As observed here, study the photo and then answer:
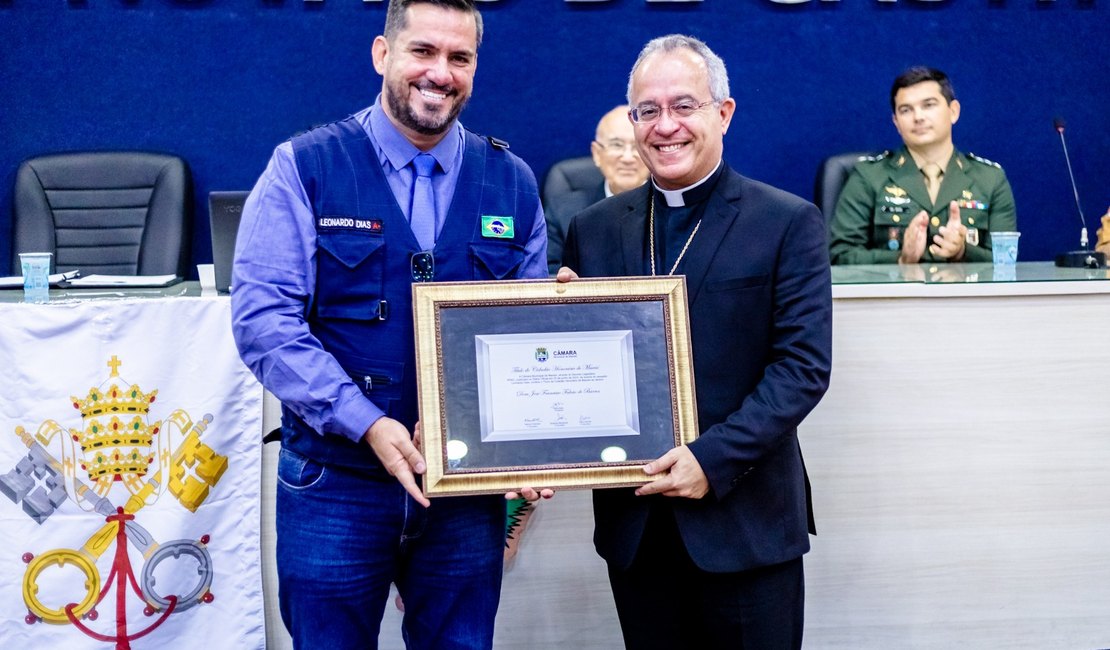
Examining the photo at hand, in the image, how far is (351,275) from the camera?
1.77 m

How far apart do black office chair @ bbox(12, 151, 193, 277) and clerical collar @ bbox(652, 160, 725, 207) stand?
2.62 metres

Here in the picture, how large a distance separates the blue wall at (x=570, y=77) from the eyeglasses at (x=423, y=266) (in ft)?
10.1

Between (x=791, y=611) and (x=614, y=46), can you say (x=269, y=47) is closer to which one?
(x=614, y=46)

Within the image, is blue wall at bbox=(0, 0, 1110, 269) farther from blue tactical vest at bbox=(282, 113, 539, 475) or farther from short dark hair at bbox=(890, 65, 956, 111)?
blue tactical vest at bbox=(282, 113, 539, 475)

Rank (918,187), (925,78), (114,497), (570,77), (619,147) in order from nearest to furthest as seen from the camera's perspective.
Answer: (114,497), (619,147), (925,78), (918,187), (570,77)

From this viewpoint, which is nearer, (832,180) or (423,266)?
(423,266)

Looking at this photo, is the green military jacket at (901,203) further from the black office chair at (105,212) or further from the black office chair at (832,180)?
the black office chair at (105,212)

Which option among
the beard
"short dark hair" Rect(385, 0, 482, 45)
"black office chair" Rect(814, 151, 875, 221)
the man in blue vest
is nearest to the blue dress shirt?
the man in blue vest

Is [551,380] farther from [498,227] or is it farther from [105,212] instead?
[105,212]

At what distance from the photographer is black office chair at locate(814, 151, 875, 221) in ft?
14.1

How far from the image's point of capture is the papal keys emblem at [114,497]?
2426mm

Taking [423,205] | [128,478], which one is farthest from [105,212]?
[423,205]

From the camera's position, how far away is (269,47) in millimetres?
4629

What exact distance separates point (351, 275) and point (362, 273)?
18 millimetres
